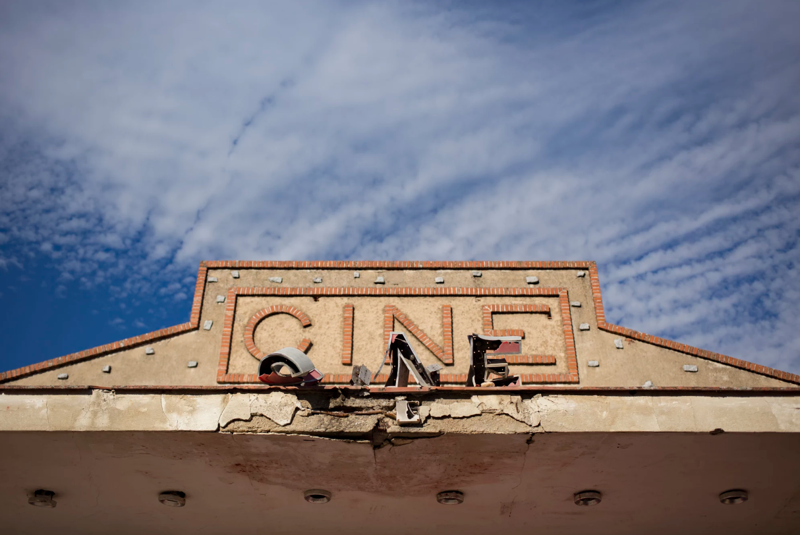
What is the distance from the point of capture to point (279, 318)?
14242mm

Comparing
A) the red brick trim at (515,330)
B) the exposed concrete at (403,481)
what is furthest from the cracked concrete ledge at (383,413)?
the red brick trim at (515,330)

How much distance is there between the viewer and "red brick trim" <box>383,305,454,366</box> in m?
13.8

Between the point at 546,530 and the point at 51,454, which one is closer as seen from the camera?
the point at 51,454

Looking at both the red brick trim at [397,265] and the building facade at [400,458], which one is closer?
the building facade at [400,458]

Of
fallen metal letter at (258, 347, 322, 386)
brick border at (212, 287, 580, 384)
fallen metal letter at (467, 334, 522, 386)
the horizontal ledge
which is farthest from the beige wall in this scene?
the horizontal ledge

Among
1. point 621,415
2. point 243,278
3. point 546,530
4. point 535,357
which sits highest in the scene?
point 243,278

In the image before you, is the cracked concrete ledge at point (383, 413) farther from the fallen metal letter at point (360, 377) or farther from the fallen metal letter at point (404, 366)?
the fallen metal letter at point (404, 366)

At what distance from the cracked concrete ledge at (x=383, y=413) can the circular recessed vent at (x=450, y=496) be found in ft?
4.21

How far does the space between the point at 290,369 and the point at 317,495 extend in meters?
1.71

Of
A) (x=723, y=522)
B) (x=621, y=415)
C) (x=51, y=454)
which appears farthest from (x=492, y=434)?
(x=51, y=454)

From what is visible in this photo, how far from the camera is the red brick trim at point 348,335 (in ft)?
44.8

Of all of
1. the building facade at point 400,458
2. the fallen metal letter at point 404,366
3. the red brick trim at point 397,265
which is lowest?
the building facade at point 400,458

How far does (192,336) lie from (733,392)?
35.0ft

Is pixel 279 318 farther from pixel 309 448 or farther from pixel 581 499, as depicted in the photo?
pixel 581 499
